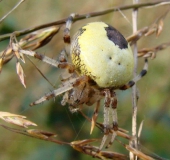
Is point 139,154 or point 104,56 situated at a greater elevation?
point 104,56

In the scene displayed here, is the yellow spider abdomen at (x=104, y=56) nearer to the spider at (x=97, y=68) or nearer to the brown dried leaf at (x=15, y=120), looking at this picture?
the spider at (x=97, y=68)

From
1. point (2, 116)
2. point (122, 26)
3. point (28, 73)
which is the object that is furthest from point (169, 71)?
point (2, 116)

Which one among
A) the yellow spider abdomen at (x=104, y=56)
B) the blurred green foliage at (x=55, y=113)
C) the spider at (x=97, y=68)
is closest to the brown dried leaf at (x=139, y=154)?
the spider at (x=97, y=68)

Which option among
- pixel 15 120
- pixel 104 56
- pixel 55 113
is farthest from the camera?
pixel 55 113

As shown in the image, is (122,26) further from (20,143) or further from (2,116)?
(2,116)

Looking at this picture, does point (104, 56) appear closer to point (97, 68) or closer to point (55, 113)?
point (97, 68)

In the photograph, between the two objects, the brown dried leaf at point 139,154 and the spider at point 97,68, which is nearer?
the brown dried leaf at point 139,154

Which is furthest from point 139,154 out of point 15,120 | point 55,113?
point 55,113
